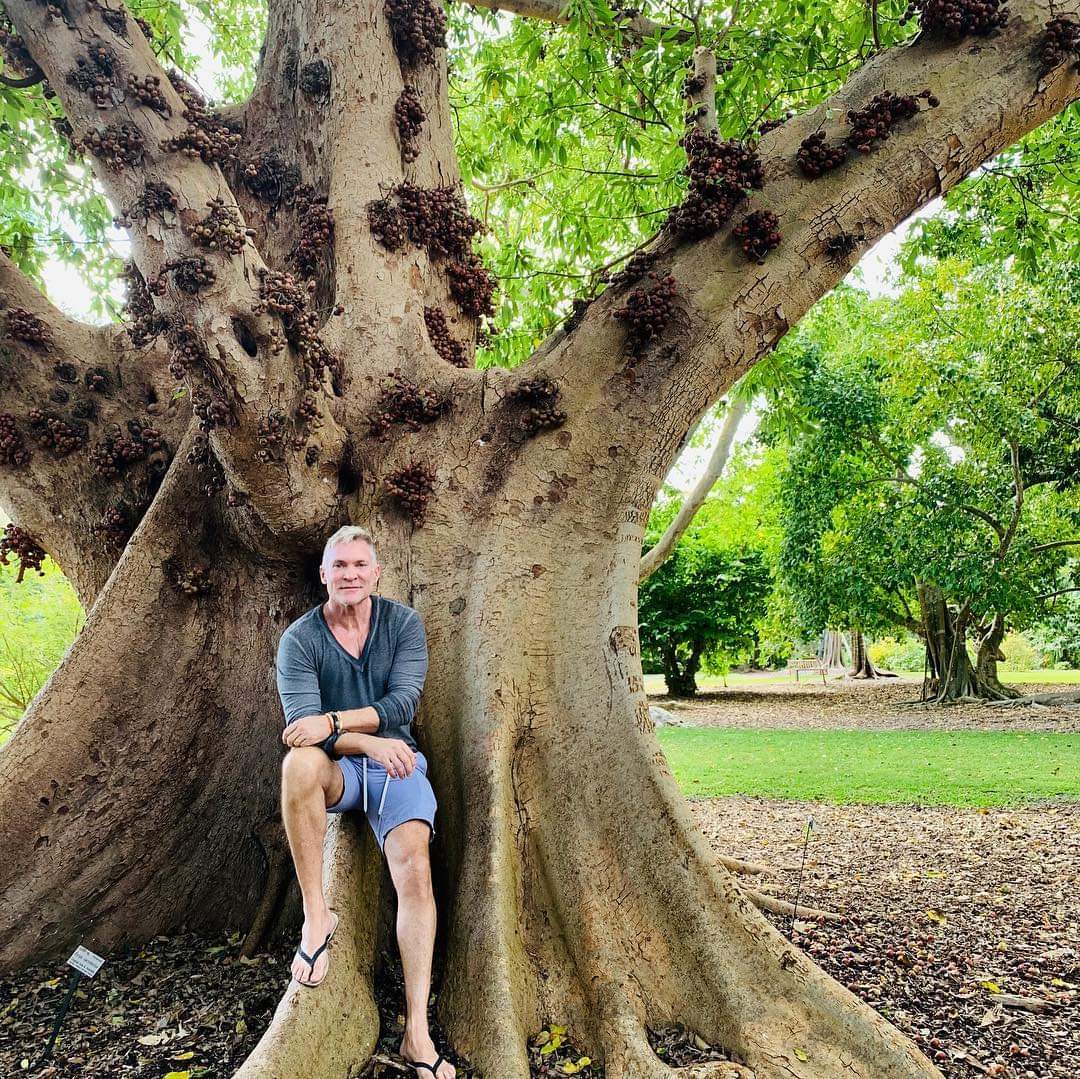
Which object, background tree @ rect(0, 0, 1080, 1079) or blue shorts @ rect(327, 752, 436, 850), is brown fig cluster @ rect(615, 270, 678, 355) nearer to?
background tree @ rect(0, 0, 1080, 1079)

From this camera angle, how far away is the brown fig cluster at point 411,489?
410 centimetres

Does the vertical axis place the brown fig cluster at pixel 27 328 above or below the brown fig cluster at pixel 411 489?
above

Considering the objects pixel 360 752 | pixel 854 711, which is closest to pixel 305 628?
pixel 360 752

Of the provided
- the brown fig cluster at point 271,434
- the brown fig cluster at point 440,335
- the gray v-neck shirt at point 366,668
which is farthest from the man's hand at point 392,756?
the brown fig cluster at point 440,335

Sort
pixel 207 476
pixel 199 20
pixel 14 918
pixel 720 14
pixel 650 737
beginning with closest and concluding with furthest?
pixel 650 737 → pixel 14 918 → pixel 207 476 → pixel 720 14 → pixel 199 20

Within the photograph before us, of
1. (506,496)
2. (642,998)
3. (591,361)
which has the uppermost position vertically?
(591,361)

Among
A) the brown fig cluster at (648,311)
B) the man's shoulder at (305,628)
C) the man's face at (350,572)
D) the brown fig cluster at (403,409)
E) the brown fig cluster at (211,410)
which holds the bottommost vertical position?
the man's shoulder at (305,628)

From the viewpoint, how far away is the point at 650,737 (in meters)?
3.75

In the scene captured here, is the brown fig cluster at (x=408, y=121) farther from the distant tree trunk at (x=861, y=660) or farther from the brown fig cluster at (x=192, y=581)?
the distant tree trunk at (x=861, y=660)

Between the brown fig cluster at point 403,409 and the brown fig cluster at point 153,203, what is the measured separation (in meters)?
1.23

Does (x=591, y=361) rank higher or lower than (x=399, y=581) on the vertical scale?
higher

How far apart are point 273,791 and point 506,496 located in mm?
1917

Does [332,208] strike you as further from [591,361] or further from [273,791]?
[273,791]

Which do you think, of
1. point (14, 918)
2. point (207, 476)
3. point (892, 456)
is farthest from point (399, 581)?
point (892, 456)
